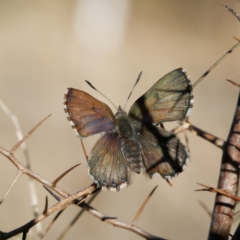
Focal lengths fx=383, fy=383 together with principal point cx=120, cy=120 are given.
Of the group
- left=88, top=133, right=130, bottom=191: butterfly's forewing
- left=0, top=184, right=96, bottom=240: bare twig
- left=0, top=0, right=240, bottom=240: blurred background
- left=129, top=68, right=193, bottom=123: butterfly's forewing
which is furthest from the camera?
left=0, top=0, right=240, bottom=240: blurred background

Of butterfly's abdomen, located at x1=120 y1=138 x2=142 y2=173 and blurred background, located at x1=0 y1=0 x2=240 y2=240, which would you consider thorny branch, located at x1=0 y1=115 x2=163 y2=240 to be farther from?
blurred background, located at x1=0 y1=0 x2=240 y2=240

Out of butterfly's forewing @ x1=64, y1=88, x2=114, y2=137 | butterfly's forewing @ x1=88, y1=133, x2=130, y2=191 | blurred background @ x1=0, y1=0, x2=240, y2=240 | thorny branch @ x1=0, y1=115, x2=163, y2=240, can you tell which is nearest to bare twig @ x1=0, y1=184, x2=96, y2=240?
thorny branch @ x1=0, y1=115, x2=163, y2=240

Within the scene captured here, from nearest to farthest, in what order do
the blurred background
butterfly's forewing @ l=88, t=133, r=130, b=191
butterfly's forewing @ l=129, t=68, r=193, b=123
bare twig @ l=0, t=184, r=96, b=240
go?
1. bare twig @ l=0, t=184, r=96, b=240
2. butterfly's forewing @ l=88, t=133, r=130, b=191
3. butterfly's forewing @ l=129, t=68, r=193, b=123
4. the blurred background

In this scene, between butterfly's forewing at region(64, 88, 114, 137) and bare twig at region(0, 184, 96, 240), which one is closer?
bare twig at region(0, 184, 96, 240)

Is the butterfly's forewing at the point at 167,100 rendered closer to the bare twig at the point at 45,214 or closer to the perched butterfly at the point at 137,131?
the perched butterfly at the point at 137,131

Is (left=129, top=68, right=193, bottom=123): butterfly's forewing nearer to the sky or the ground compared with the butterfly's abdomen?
nearer to the sky

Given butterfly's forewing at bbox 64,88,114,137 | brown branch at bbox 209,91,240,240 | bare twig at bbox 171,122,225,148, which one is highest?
butterfly's forewing at bbox 64,88,114,137

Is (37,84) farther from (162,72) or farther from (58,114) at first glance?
(162,72)

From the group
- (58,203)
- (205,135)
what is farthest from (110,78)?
(58,203)
